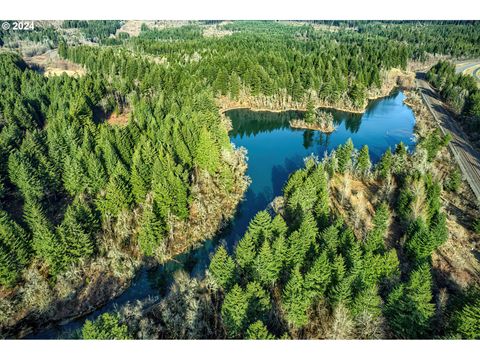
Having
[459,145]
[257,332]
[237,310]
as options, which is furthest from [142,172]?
[459,145]

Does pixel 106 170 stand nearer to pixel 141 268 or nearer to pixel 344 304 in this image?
pixel 141 268

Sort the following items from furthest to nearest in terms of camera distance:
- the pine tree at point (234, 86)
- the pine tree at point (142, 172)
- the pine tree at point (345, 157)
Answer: the pine tree at point (234, 86) → the pine tree at point (345, 157) → the pine tree at point (142, 172)

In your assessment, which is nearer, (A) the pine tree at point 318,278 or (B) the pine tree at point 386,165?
(A) the pine tree at point 318,278

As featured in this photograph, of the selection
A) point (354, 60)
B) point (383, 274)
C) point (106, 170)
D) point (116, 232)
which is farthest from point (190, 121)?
point (354, 60)

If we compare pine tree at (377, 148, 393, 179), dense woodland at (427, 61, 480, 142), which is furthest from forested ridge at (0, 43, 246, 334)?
dense woodland at (427, 61, 480, 142)

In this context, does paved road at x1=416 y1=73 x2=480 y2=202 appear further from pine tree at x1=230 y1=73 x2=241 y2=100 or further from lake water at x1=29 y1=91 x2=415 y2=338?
pine tree at x1=230 y1=73 x2=241 y2=100

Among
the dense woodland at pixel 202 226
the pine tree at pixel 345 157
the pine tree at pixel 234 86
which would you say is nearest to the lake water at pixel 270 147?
the dense woodland at pixel 202 226

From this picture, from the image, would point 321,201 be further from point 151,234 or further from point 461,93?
point 461,93

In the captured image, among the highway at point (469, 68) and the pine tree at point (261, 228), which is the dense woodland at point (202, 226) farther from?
the highway at point (469, 68)
